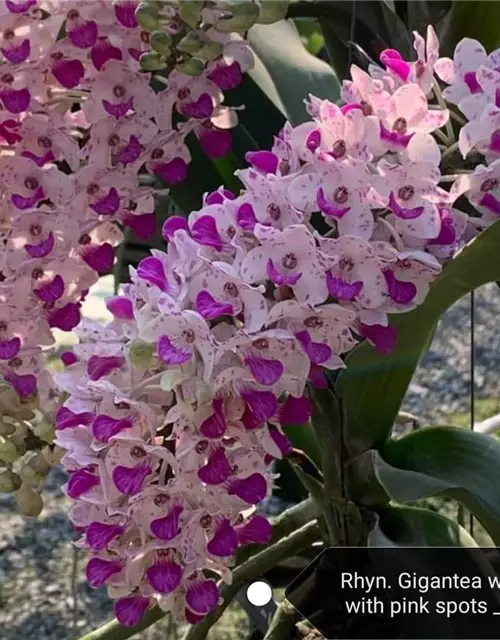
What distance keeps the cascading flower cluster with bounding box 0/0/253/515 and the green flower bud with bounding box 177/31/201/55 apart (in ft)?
0.05

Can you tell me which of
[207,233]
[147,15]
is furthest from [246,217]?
[147,15]

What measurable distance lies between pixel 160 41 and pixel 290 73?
0.15 m

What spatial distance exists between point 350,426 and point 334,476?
31 millimetres

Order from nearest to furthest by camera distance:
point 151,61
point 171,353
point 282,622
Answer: point 171,353 < point 151,61 < point 282,622

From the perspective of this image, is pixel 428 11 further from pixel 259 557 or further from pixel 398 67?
pixel 259 557

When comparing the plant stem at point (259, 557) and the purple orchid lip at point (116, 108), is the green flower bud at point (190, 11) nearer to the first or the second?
the purple orchid lip at point (116, 108)

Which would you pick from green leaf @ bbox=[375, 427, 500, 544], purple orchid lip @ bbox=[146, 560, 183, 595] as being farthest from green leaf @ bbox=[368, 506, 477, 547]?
purple orchid lip @ bbox=[146, 560, 183, 595]

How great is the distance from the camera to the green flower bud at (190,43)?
1.31 ft

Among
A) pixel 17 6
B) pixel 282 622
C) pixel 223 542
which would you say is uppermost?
pixel 17 6

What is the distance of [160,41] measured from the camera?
40 centimetres

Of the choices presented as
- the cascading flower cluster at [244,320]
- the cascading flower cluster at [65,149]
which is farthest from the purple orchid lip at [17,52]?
the cascading flower cluster at [244,320]

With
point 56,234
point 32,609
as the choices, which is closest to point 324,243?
point 56,234

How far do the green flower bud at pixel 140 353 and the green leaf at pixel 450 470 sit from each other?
0.15m

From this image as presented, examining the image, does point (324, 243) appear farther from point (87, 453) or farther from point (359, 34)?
point (359, 34)
